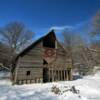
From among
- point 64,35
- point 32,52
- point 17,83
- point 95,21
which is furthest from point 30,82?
point 64,35

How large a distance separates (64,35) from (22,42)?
22.7 metres

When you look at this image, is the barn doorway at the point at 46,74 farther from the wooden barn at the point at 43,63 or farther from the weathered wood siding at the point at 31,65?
the weathered wood siding at the point at 31,65

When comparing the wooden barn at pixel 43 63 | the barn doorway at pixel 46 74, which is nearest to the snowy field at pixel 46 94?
the wooden barn at pixel 43 63

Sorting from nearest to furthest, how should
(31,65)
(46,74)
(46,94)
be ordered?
1. (46,94)
2. (31,65)
3. (46,74)

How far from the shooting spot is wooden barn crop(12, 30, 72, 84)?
70.9 feet

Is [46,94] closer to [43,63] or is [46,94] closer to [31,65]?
[31,65]

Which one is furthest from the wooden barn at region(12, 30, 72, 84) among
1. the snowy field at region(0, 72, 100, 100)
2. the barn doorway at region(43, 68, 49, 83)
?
the snowy field at region(0, 72, 100, 100)

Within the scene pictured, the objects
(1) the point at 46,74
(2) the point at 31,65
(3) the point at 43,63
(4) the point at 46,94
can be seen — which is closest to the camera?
(4) the point at 46,94

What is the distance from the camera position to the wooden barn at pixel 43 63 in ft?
70.9

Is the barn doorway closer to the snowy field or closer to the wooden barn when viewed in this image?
the wooden barn

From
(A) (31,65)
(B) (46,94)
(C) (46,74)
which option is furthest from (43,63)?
(B) (46,94)

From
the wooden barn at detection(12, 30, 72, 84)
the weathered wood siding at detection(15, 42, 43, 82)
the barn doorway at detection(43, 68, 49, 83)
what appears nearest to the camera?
the weathered wood siding at detection(15, 42, 43, 82)

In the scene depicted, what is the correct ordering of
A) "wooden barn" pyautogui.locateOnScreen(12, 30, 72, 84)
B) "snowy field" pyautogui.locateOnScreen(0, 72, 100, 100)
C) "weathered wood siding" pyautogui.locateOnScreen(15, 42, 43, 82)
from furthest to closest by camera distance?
"wooden barn" pyautogui.locateOnScreen(12, 30, 72, 84) → "weathered wood siding" pyautogui.locateOnScreen(15, 42, 43, 82) → "snowy field" pyautogui.locateOnScreen(0, 72, 100, 100)

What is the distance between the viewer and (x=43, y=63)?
24234mm
